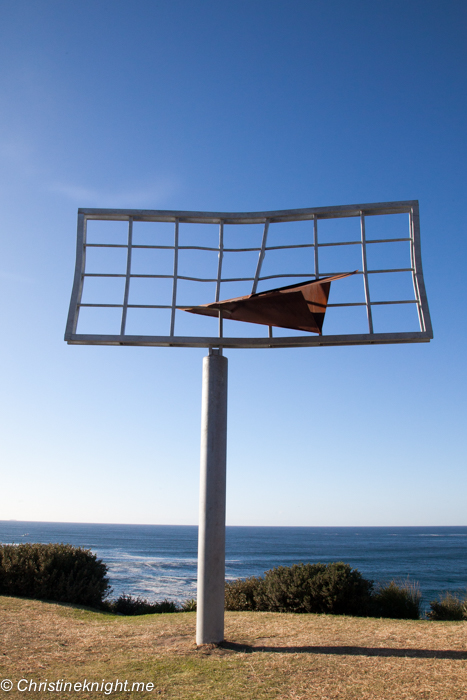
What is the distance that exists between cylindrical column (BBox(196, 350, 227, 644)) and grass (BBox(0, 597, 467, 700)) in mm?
405

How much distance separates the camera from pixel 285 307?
8.03 m

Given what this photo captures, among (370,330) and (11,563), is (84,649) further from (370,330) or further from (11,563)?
(370,330)

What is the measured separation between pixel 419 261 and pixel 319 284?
1.92 meters

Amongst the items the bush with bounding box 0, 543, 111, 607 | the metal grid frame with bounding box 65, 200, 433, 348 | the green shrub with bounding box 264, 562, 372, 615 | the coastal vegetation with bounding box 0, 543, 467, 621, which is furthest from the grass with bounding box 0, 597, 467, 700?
the metal grid frame with bounding box 65, 200, 433, 348

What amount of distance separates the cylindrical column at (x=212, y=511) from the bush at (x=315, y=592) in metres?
3.92

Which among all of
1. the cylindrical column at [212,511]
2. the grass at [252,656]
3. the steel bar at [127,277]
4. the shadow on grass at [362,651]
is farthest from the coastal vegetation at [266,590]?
the steel bar at [127,277]

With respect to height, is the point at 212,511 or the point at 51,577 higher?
the point at 212,511

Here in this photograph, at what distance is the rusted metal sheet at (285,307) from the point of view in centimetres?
793

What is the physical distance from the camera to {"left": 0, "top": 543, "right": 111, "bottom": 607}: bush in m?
11.7

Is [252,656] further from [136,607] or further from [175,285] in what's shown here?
[136,607]

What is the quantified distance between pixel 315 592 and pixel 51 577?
20.8 ft

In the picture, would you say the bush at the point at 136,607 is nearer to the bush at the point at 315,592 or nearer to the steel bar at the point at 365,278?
the bush at the point at 315,592

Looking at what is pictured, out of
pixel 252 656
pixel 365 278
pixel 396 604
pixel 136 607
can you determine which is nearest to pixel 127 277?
pixel 365 278

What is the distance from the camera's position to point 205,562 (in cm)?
741
